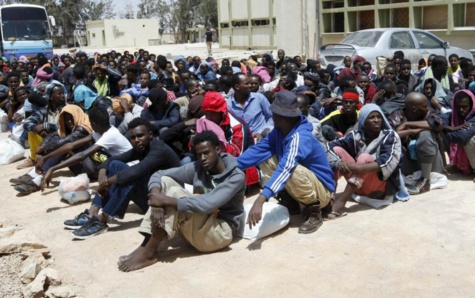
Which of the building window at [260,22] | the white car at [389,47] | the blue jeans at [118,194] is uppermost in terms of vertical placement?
the building window at [260,22]

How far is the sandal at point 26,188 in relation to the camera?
5.96 m

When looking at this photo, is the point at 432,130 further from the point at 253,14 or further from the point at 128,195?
the point at 253,14

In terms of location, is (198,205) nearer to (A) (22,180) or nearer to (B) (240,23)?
(A) (22,180)

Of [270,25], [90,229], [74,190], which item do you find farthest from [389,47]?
[270,25]

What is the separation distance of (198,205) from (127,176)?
0.91 m

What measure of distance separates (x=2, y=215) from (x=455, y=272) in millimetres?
4299

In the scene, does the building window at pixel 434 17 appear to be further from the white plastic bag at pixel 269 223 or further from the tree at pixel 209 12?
the tree at pixel 209 12

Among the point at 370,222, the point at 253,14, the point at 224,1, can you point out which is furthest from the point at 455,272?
the point at 224,1

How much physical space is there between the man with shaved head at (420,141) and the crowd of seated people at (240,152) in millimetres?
11

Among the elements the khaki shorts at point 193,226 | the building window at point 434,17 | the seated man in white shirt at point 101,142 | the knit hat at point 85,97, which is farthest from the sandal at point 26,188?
the building window at point 434,17

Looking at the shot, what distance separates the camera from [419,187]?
16.5 ft

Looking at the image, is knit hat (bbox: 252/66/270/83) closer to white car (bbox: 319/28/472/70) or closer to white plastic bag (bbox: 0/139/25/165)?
white car (bbox: 319/28/472/70)

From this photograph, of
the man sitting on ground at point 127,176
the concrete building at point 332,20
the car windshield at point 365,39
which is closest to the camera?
the man sitting on ground at point 127,176

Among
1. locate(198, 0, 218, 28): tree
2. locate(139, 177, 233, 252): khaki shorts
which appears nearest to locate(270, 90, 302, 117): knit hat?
locate(139, 177, 233, 252): khaki shorts
